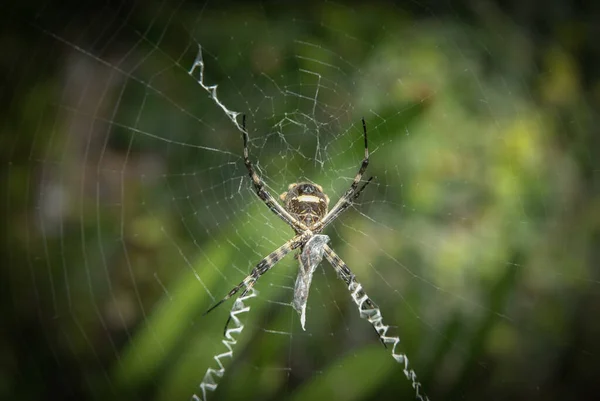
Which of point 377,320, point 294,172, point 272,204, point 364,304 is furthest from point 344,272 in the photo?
point 294,172

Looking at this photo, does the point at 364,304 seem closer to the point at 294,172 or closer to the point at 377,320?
the point at 377,320

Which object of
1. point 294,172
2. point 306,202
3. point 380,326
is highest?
point 294,172

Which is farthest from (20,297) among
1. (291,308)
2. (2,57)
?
(291,308)

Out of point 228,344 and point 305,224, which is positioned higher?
point 305,224

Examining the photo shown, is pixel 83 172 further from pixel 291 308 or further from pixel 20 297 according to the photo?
pixel 291 308

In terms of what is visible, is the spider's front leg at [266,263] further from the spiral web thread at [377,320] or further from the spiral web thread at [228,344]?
the spiral web thread at [377,320]

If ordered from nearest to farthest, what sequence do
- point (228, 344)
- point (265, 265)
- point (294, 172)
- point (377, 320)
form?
1. point (228, 344)
2. point (377, 320)
3. point (265, 265)
4. point (294, 172)
